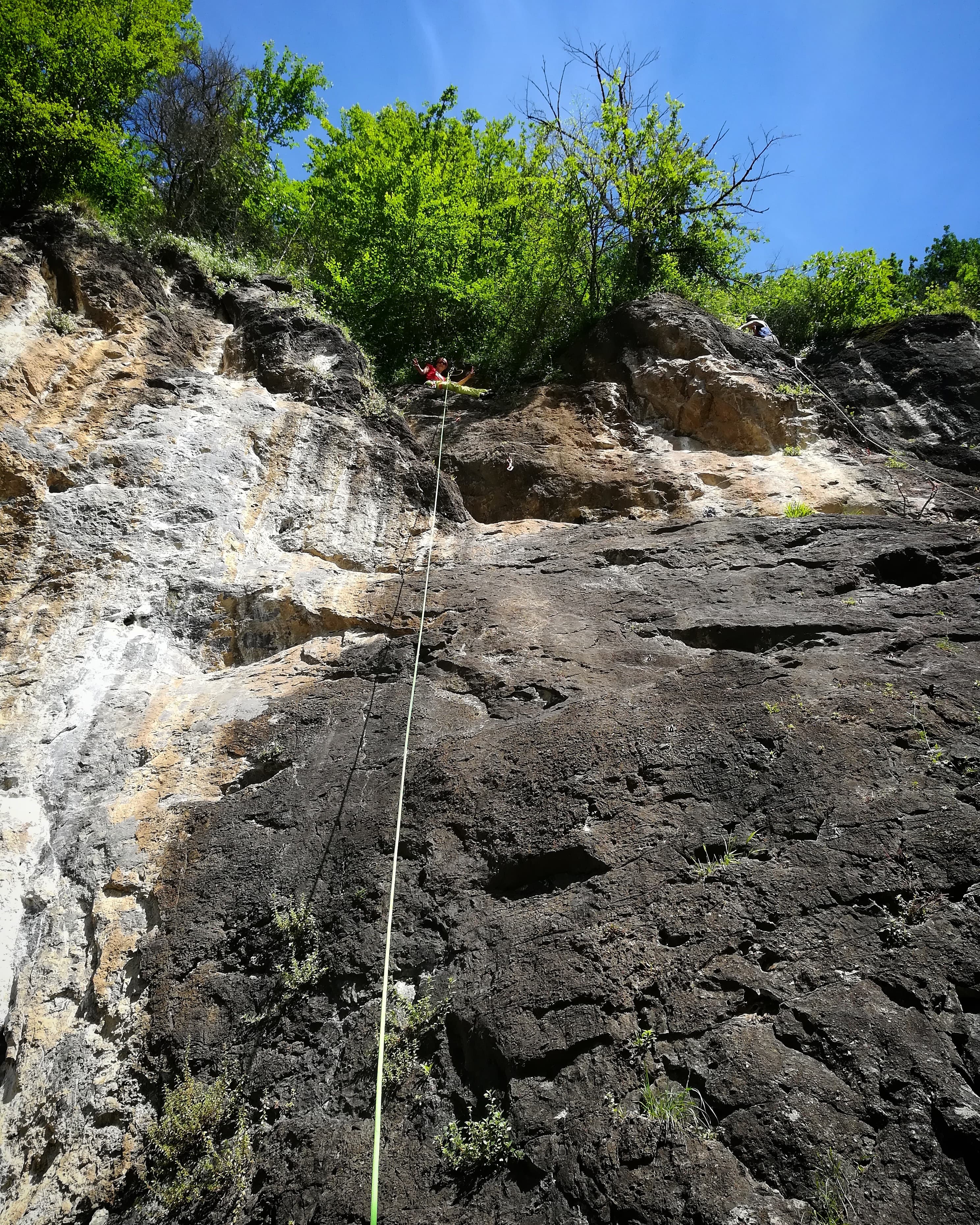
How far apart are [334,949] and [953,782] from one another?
356 centimetres

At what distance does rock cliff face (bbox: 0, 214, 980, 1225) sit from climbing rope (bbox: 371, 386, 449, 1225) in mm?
94

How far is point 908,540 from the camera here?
601 centimetres

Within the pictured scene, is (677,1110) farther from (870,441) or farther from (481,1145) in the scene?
(870,441)

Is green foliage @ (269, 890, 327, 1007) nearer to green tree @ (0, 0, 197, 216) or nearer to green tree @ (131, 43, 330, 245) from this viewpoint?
green tree @ (0, 0, 197, 216)

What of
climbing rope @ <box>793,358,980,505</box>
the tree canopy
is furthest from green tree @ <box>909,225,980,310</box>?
climbing rope @ <box>793,358,980,505</box>

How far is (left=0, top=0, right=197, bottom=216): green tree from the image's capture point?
9562 millimetres

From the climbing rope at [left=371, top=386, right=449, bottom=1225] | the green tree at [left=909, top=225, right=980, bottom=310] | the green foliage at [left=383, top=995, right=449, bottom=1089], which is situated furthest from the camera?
the green tree at [left=909, top=225, right=980, bottom=310]

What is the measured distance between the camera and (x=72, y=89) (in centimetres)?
1064

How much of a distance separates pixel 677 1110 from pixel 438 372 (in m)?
9.21

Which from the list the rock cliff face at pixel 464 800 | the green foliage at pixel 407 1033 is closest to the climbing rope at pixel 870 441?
the rock cliff face at pixel 464 800

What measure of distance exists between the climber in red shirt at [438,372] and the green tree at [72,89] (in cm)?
514

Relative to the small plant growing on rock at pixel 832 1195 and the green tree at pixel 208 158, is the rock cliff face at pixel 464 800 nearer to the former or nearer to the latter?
the small plant growing on rock at pixel 832 1195

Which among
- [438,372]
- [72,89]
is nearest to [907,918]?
[438,372]

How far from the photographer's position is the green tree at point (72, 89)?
9562 mm
